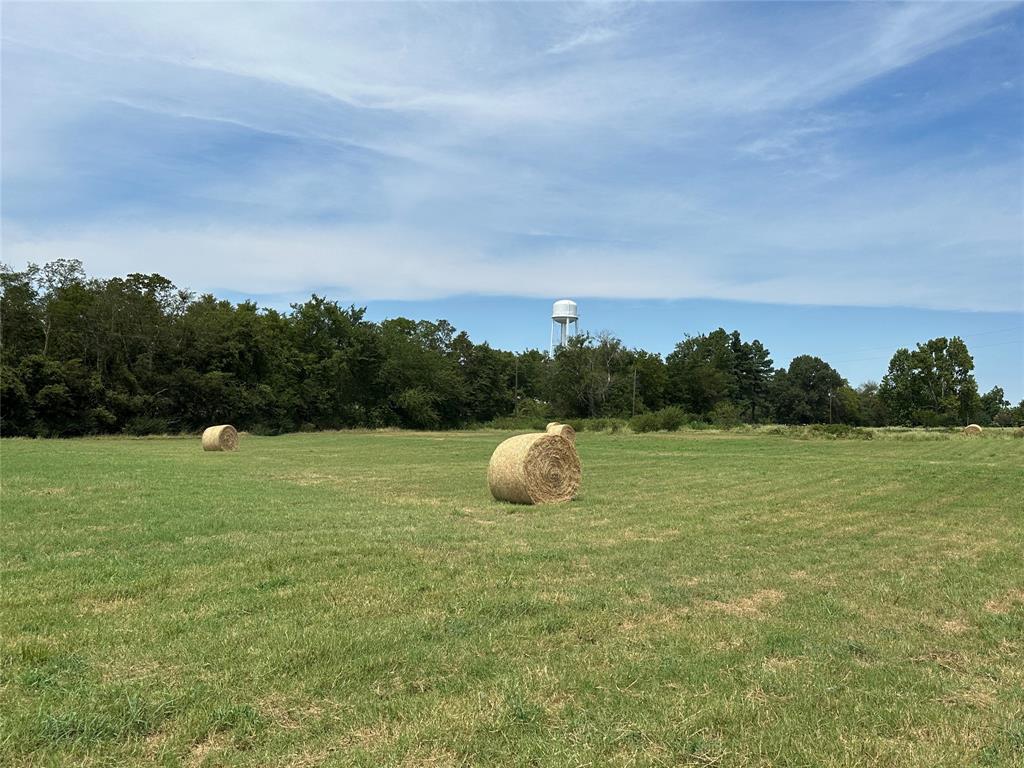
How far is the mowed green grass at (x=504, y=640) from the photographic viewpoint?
3562 mm

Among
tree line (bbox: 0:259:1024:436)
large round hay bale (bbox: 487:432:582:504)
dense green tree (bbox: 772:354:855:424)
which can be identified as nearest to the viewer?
large round hay bale (bbox: 487:432:582:504)

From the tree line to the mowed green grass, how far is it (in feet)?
139

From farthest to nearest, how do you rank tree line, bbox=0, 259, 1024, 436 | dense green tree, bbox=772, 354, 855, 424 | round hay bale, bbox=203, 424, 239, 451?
dense green tree, bbox=772, 354, 855, 424, tree line, bbox=0, 259, 1024, 436, round hay bale, bbox=203, 424, 239, 451

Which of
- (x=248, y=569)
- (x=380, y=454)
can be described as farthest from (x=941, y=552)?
(x=380, y=454)

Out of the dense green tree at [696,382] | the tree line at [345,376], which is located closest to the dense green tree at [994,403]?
the tree line at [345,376]

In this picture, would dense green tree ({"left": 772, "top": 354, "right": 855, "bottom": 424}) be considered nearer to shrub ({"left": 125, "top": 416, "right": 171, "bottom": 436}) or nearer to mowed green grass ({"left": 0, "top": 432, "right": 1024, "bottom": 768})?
shrub ({"left": 125, "top": 416, "right": 171, "bottom": 436})

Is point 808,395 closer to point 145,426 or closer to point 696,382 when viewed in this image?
point 696,382

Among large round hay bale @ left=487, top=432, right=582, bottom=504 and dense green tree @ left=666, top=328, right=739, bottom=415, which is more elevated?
dense green tree @ left=666, top=328, right=739, bottom=415

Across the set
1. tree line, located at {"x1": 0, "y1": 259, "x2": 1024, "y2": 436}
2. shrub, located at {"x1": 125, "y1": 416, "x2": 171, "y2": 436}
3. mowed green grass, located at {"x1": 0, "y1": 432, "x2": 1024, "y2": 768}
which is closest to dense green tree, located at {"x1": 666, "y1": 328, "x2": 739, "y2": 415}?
tree line, located at {"x1": 0, "y1": 259, "x2": 1024, "y2": 436}

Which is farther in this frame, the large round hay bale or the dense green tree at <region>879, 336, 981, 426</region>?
the dense green tree at <region>879, 336, 981, 426</region>

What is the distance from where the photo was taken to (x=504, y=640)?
5.07 meters

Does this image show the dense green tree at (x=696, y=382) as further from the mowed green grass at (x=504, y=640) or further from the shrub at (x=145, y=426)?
the mowed green grass at (x=504, y=640)

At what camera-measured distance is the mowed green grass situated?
3562 millimetres

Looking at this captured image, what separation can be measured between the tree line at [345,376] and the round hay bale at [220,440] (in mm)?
18105
